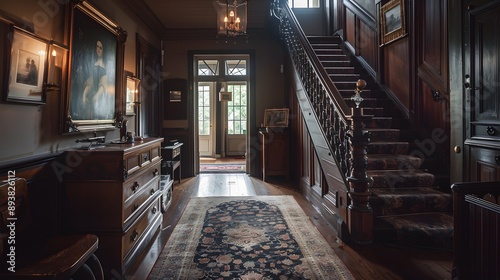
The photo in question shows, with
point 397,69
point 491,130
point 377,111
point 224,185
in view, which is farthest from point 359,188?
point 224,185

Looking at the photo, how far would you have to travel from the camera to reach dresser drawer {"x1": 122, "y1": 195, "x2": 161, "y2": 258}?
2.21 m

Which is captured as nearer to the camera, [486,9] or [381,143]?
[486,9]

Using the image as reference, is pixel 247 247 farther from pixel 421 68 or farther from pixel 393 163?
pixel 421 68

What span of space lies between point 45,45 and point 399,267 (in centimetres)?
328

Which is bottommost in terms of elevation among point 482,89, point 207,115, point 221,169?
point 221,169

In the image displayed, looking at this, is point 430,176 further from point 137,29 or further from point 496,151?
point 137,29

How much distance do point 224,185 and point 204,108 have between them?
554cm

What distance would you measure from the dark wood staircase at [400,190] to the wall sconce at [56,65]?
3082 mm

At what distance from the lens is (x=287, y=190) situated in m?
4.98

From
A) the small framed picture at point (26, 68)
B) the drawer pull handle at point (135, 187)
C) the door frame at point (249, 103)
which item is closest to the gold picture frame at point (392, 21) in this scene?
the door frame at point (249, 103)

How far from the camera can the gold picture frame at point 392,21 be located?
399cm

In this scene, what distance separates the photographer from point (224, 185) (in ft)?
17.6

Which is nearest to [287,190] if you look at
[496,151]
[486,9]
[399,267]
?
[399,267]

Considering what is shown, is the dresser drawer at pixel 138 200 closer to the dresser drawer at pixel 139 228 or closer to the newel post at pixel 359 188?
the dresser drawer at pixel 139 228
